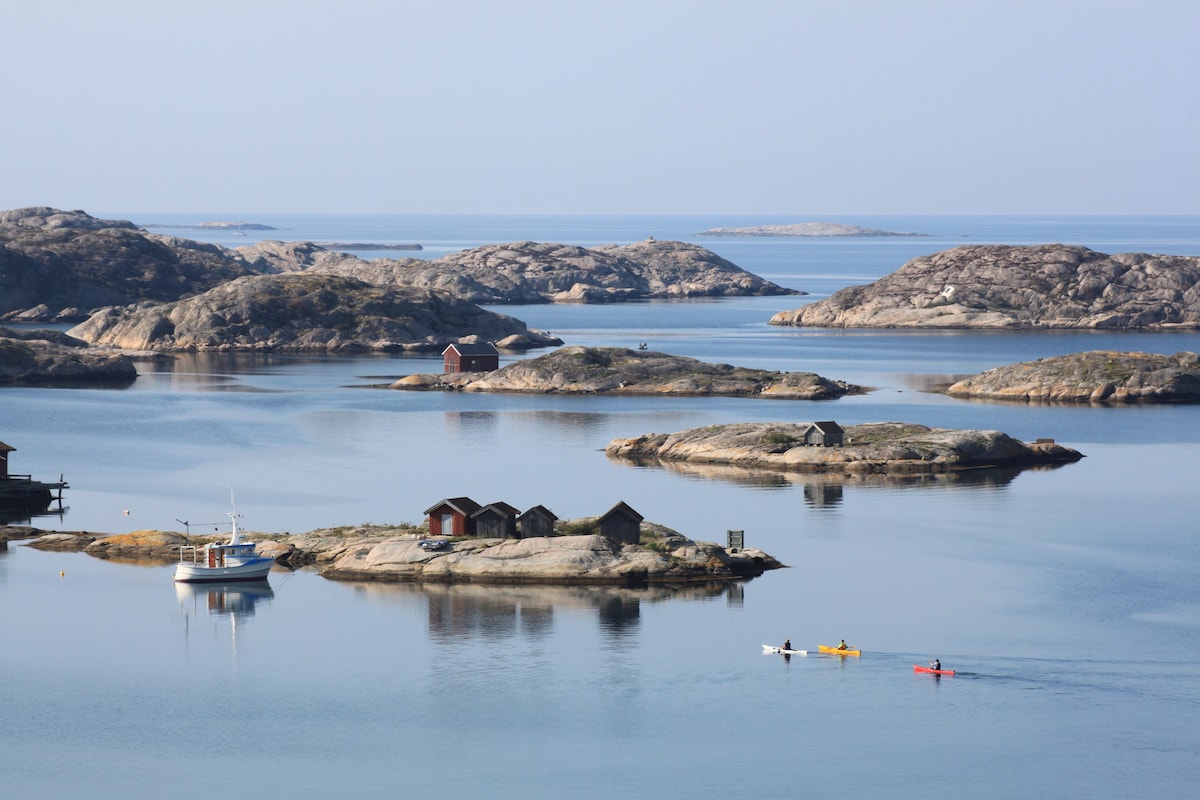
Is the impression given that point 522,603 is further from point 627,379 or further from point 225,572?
point 627,379

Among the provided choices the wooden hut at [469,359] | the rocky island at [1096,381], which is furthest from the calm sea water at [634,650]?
the wooden hut at [469,359]

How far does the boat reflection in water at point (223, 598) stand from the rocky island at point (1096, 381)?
88.9m

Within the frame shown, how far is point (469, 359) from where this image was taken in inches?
6673

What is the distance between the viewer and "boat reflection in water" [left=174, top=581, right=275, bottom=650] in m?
72.2

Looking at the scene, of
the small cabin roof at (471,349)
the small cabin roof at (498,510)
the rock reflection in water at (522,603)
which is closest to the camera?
the rock reflection in water at (522,603)

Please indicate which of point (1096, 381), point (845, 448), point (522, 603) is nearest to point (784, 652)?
point (522, 603)

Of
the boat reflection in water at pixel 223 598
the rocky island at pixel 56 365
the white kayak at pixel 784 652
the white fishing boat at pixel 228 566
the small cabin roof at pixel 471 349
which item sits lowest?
the boat reflection in water at pixel 223 598

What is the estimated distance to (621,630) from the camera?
67312 millimetres

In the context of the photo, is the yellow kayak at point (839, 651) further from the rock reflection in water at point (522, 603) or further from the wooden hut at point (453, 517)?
the wooden hut at point (453, 517)

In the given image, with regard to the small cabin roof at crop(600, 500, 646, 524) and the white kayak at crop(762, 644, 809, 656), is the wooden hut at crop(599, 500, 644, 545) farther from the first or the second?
the white kayak at crop(762, 644, 809, 656)

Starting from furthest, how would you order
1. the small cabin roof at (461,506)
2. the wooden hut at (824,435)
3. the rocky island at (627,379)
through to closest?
the rocky island at (627,379)
the wooden hut at (824,435)
the small cabin roof at (461,506)

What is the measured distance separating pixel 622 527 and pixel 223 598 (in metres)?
17.4

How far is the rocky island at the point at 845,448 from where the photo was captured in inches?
4188

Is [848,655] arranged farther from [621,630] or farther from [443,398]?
[443,398]
